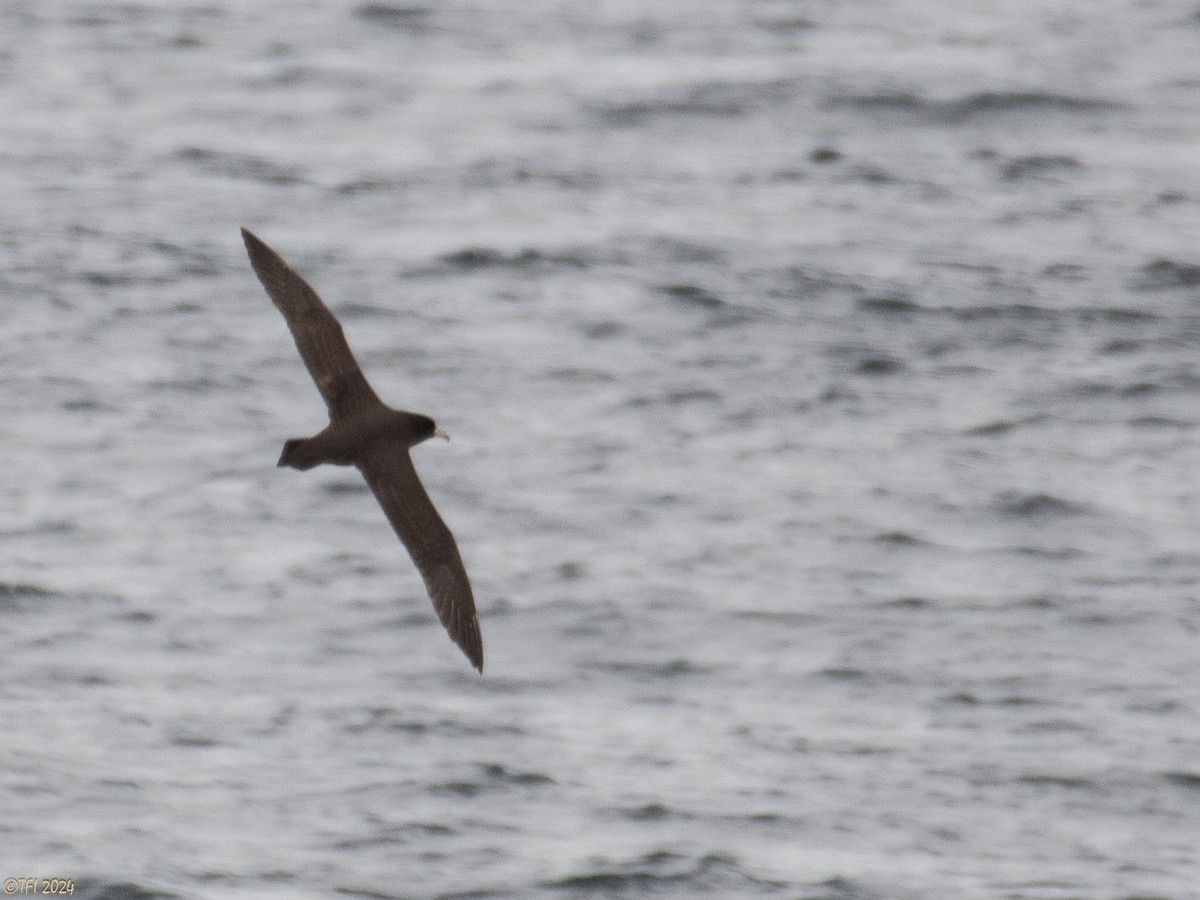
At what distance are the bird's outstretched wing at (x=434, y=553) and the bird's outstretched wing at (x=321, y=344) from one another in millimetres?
288

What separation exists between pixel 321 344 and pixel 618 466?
644 cm

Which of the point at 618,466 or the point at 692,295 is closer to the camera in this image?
the point at 618,466

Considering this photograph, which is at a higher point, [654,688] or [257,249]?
[257,249]

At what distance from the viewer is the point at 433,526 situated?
30.1ft

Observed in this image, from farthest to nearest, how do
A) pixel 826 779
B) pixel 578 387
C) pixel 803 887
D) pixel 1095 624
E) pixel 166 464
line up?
pixel 578 387, pixel 166 464, pixel 1095 624, pixel 826 779, pixel 803 887

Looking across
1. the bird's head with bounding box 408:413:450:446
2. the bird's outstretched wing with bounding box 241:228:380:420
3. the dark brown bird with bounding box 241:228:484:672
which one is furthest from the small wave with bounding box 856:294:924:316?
the bird's head with bounding box 408:413:450:446

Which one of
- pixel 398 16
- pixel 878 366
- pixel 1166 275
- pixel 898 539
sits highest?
pixel 398 16

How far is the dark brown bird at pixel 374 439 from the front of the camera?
8820 mm

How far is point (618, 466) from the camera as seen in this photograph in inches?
604

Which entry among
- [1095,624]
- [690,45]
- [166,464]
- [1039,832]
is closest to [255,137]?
[690,45]

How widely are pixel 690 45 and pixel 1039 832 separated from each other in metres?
12.4

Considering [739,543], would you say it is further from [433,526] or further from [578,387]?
[433,526]

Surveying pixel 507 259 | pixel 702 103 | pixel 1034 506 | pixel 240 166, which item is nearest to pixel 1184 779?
pixel 1034 506

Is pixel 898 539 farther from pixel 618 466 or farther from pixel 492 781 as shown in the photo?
pixel 492 781
